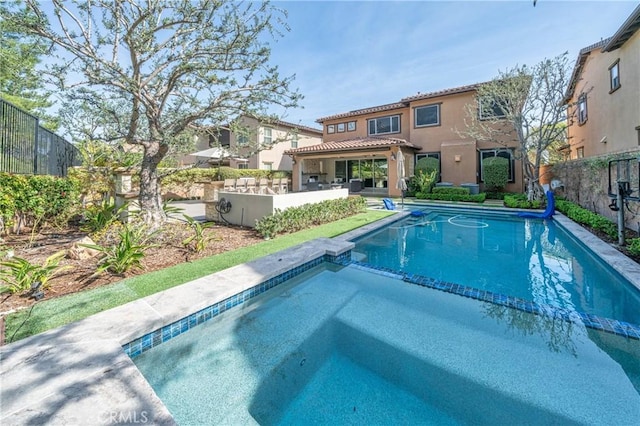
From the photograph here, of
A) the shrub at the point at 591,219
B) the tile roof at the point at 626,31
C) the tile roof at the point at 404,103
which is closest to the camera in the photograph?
the shrub at the point at 591,219

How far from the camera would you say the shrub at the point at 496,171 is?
15836mm

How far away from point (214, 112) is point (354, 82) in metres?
12.6

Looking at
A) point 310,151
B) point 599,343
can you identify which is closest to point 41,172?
point 599,343

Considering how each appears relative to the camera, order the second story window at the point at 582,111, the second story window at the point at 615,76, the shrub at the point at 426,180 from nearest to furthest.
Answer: the second story window at the point at 615,76
the second story window at the point at 582,111
the shrub at the point at 426,180

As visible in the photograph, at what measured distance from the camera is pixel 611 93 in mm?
13172

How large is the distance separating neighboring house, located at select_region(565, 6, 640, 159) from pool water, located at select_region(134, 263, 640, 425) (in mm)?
8418

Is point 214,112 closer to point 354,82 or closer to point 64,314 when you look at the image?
point 64,314

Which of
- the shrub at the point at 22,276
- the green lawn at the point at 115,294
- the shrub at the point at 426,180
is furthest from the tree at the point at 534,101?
the shrub at the point at 22,276

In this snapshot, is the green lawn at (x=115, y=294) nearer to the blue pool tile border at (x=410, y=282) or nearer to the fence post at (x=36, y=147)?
the blue pool tile border at (x=410, y=282)

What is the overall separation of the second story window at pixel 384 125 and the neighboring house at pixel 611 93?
31.4ft

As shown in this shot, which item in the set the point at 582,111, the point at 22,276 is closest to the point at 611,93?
→ the point at 582,111

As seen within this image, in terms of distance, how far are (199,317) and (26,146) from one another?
7.48 m

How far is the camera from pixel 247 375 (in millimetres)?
3133

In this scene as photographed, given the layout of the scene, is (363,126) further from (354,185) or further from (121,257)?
(121,257)
